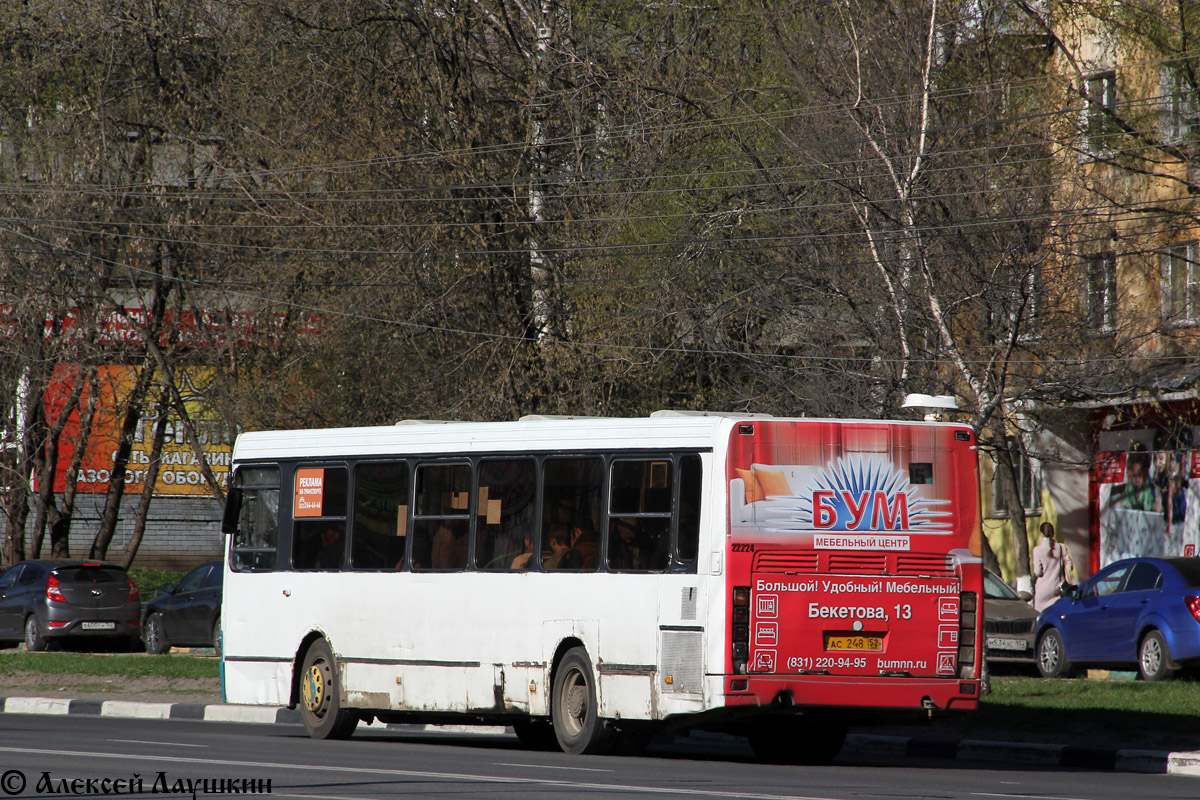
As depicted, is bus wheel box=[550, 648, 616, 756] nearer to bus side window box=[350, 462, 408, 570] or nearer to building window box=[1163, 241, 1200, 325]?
bus side window box=[350, 462, 408, 570]

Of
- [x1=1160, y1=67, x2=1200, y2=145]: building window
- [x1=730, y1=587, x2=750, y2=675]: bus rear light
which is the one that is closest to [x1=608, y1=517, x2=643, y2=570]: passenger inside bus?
[x1=730, y1=587, x2=750, y2=675]: bus rear light

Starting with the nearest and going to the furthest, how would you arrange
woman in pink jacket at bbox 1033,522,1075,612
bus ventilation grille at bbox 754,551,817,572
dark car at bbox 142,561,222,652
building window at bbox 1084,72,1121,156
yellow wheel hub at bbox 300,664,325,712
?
bus ventilation grille at bbox 754,551,817,572
yellow wheel hub at bbox 300,664,325,712
building window at bbox 1084,72,1121,156
woman in pink jacket at bbox 1033,522,1075,612
dark car at bbox 142,561,222,652

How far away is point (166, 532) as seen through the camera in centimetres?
4753

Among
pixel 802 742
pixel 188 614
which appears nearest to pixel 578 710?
pixel 802 742

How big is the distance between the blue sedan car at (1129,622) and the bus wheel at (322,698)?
8.94 metres

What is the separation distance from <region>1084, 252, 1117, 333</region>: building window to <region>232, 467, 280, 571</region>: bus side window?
37.2ft

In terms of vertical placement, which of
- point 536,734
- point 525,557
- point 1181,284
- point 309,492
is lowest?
point 536,734

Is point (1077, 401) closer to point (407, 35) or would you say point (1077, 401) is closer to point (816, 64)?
point (816, 64)

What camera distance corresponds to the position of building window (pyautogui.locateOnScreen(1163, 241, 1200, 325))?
928 inches

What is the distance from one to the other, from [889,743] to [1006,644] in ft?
26.6

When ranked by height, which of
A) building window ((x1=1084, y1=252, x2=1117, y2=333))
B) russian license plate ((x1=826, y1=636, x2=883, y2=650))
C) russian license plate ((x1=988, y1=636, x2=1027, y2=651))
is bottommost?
russian license plate ((x1=988, y1=636, x2=1027, y2=651))

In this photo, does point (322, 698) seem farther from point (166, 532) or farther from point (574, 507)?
point (166, 532)

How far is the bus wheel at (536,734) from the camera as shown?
1550 cm

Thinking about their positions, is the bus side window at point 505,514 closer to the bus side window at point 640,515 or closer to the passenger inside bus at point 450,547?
the passenger inside bus at point 450,547
